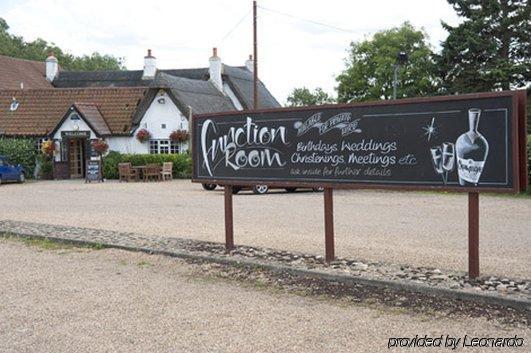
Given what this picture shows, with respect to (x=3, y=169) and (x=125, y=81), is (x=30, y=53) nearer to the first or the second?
(x=125, y=81)

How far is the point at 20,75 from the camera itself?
44.1 meters

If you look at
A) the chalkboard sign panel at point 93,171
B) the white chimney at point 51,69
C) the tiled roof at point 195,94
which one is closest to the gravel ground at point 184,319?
the chalkboard sign panel at point 93,171

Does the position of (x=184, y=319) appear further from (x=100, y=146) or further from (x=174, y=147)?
(x=174, y=147)

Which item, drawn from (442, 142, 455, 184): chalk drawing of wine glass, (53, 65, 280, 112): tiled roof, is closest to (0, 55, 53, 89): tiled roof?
(53, 65, 280, 112): tiled roof

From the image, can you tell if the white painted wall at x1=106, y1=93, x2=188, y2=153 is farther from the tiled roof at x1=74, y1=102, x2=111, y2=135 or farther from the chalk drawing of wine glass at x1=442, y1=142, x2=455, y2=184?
the chalk drawing of wine glass at x1=442, y1=142, x2=455, y2=184

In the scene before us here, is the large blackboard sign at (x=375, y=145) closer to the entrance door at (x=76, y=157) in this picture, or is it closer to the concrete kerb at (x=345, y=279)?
the concrete kerb at (x=345, y=279)

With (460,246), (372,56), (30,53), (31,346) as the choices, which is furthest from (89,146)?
(30,53)

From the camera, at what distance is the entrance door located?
34.2 m

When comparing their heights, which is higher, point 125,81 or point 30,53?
point 30,53

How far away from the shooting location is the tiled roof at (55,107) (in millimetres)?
34500

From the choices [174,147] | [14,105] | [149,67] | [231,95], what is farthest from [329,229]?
[149,67]

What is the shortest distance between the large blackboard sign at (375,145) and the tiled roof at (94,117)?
25.6 m

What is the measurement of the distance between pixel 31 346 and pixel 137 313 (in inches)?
44.0

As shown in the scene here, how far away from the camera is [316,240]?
10.3m
